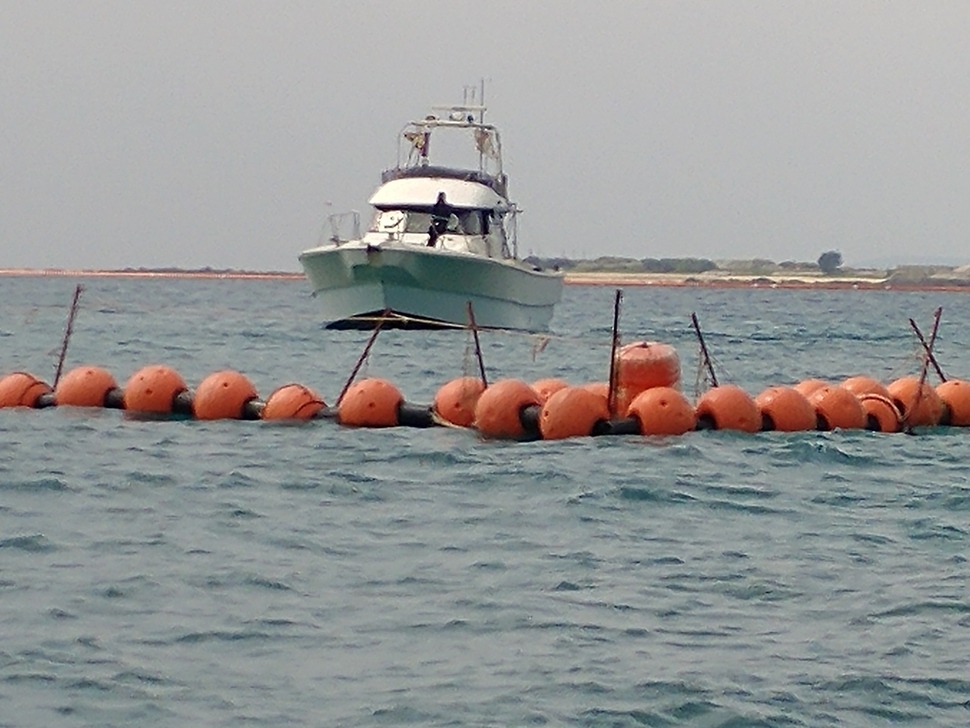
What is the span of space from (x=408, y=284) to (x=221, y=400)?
700 inches

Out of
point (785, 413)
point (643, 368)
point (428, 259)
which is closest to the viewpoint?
point (643, 368)

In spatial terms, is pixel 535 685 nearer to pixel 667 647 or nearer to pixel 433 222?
pixel 667 647

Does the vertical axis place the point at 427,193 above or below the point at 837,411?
above

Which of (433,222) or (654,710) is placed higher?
(433,222)

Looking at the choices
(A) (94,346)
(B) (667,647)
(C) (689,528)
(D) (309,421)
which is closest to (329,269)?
(A) (94,346)

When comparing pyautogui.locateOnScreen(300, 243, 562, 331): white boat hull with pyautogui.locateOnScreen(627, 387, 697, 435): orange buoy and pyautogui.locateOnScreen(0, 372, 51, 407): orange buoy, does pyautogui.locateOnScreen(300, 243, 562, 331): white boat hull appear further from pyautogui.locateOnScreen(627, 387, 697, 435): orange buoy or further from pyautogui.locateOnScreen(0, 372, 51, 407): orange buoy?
pyautogui.locateOnScreen(627, 387, 697, 435): orange buoy

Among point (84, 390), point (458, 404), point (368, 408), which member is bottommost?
point (84, 390)

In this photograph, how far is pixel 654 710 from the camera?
10.0 meters

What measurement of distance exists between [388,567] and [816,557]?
3.50 metres

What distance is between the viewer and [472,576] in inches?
526

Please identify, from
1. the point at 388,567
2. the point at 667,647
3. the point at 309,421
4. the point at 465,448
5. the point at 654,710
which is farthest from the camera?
the point at 309,421

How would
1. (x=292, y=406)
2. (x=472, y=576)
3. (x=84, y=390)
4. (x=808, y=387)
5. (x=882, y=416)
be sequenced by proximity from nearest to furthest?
(x=472, y=576) → (x=292, y=406) → (x=882, y=416) → (x=808, y=387) → (x=84, y=390)

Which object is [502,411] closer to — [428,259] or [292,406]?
[292,406]

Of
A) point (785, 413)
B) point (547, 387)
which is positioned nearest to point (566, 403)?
point (547, 387)
